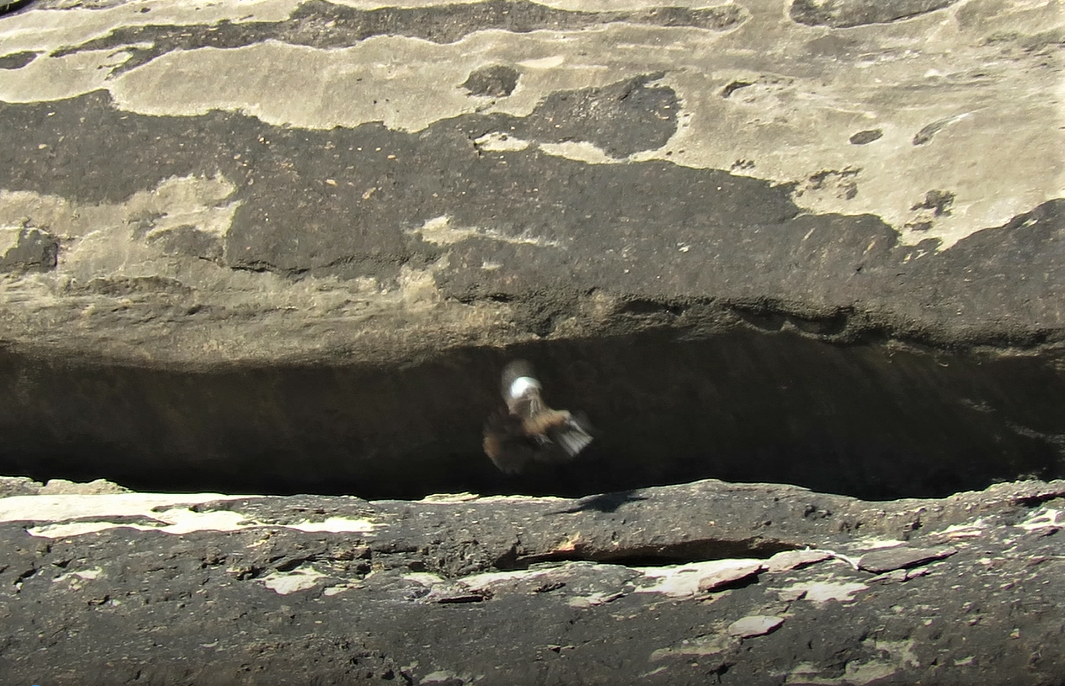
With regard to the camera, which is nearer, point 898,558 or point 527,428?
point 898,558

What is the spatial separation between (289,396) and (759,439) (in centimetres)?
78

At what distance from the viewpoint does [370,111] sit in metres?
2.10

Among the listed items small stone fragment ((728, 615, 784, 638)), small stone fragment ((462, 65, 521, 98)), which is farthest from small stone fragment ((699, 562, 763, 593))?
small stone fragment ((462, 65, 521, 98))

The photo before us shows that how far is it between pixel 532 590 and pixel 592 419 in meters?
0.38

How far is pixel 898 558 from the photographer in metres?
1.54

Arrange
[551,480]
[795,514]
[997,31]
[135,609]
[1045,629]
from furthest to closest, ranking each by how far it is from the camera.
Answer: [997,31], [551,480], [795,514], [135,609], [1045,629]

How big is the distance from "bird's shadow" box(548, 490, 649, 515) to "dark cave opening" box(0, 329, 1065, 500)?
122mm

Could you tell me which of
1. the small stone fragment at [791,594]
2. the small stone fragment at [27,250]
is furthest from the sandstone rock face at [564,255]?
the small stone fragment at [791,594]

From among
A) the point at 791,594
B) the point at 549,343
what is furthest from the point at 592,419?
the point at 791,594

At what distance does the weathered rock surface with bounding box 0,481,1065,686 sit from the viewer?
52.0 inches

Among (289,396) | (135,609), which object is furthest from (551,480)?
(135,609)

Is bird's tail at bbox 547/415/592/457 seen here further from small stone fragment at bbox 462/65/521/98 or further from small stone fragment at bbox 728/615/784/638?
small stone fragment at bbox 462/65/521/98

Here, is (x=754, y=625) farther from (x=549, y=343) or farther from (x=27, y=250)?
(x=27, y=250)

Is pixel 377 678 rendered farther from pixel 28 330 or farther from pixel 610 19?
pixel 610 19
